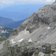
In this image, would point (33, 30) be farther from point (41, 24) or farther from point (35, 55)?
point (35, 55)

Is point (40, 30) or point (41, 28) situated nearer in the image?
point (40, 30)

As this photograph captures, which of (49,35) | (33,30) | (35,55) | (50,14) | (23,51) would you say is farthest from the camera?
(50,14)

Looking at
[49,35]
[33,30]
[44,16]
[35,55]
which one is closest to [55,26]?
[49,35]

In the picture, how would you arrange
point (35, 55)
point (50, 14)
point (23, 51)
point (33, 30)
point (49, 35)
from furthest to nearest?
point (50, 14) < point (33, 30) < point (49, 35) < point (23, 51) < point (35, 55)

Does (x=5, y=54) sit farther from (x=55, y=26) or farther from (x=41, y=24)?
(x=41, y=24)

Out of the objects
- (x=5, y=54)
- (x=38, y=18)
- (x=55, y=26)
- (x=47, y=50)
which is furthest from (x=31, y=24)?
(x=47, y=50)

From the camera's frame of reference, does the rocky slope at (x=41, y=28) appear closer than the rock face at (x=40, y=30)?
No

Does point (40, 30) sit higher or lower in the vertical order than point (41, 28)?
lower

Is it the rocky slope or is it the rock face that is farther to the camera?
the rocky slope

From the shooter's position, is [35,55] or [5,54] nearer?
[35,55]
